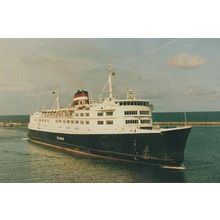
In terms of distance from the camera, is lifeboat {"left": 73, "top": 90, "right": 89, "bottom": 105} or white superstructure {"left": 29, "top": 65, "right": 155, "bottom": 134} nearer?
lifeboat {"left": 73, "top": 90, "right": 89, "bottom": 105}

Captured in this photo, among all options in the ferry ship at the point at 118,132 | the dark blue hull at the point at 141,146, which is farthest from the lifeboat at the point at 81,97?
the dark blue hull at the point at 141,146

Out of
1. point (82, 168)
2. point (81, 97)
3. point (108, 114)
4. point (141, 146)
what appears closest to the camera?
point (82, 168)

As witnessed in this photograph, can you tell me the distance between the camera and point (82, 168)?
8797mm

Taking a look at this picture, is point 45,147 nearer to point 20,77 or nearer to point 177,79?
point 20,77

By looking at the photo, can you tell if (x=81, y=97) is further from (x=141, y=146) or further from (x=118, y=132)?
(x=141, y=146)

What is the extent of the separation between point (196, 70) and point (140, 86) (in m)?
1.43

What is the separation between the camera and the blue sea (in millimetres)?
8070

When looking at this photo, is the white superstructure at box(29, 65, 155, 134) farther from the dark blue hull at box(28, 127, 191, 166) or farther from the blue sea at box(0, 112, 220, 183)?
the blue sea at box(0, 112, 220, 183)

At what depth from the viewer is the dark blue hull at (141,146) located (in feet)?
29.2

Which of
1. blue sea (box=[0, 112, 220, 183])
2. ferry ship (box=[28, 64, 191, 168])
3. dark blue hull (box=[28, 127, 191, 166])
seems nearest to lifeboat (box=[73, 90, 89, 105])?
ferry ship (box=[28, 64, 191, 168])

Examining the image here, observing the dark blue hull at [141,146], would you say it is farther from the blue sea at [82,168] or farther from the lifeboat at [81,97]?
the lifeboat at [81,97]

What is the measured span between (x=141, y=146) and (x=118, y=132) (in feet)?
2.59

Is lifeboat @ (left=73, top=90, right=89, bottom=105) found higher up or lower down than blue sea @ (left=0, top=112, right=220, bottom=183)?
higher up

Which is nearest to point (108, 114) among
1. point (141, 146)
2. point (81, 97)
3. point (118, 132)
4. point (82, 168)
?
point (118, 132)
